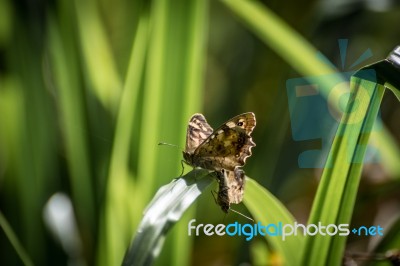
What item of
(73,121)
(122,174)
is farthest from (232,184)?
(73,121)

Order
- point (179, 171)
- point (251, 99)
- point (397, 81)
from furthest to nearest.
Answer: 1. point (251, 99)
2. point (179, 171)
3. point (397, 81)

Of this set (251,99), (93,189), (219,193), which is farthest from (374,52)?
(93,189)

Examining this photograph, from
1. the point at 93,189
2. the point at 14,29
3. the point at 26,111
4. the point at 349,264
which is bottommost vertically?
the point at 349,264

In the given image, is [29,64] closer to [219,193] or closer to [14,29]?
[14,29]

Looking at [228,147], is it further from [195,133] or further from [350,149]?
[350,149]

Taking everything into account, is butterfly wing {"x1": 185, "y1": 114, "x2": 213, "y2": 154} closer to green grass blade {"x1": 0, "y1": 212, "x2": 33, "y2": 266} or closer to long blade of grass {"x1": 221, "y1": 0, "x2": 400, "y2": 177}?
long blade of grass {"x1": 221, "y1": 0, "x2": 400, "y2": 177}

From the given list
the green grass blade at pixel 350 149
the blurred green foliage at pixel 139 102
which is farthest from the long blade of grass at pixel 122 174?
the green grass blade at pixel 350 149
